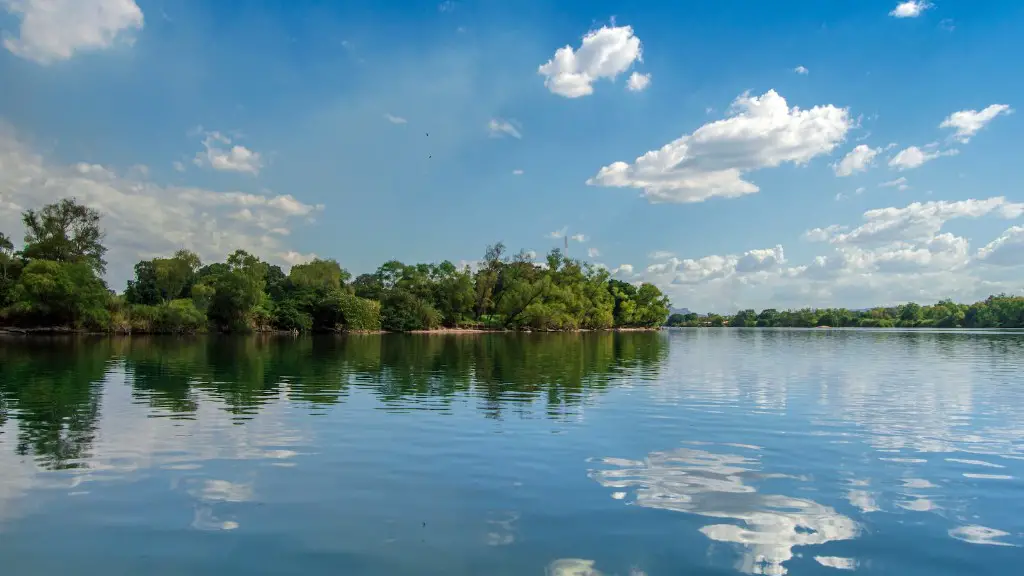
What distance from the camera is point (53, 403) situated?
1906 cm

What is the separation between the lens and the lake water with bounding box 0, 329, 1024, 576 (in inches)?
299

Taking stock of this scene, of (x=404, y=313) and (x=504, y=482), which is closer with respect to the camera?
(x=504, y=482)

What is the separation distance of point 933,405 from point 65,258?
93.7 meters

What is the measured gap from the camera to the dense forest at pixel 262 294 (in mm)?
72250

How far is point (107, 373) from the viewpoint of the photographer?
28.6 metres

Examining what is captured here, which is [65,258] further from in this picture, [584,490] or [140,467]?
[584,490]

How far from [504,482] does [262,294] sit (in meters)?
86.0

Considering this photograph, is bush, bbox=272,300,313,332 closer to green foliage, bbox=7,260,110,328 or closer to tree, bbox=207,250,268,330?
tree, bbox=207,250,268,330

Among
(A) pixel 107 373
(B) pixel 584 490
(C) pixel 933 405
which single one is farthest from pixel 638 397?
(A) pixel 107 373

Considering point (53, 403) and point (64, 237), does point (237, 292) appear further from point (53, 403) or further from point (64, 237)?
point (53, 403)

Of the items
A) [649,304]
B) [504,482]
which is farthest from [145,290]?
[649,304]

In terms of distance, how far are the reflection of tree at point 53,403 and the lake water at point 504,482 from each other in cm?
11

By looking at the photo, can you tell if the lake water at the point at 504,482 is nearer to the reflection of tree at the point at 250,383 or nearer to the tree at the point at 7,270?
the reflection of tree at the point at 250,383

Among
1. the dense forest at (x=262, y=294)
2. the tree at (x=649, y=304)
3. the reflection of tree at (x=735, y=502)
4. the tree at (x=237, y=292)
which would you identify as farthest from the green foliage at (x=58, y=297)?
the tree at (x=649, y=304)
